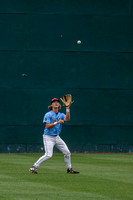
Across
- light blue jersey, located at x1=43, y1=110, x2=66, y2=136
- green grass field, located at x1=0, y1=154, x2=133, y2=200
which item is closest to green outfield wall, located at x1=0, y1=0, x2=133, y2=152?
green grass field, located at x1=0, y1=154, x2=133, y2=200

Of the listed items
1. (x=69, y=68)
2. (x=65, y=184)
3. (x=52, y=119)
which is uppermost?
(x=69, y=68)

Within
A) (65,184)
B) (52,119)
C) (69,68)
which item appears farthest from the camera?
(69,68)

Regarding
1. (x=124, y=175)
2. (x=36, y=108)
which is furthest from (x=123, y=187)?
(x=36, y=108)

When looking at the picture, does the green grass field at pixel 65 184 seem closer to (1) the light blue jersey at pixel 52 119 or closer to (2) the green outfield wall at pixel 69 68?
(1) the light blue jersey at pixel 52 119

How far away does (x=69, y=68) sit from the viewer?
28.4 m

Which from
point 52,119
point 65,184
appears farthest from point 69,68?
point 65,184

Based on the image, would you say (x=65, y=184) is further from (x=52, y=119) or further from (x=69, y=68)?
(x=69, y=68)

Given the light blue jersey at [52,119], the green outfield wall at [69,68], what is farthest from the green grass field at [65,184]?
the green outfield wall at [69,68]

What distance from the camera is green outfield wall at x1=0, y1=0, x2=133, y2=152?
92.0 ft

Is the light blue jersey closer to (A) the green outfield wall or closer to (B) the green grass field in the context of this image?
(B) the green grass field

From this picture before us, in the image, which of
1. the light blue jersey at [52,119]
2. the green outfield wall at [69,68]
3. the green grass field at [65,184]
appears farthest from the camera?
the green outfield wall at [69,68]

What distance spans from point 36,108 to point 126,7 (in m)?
6.33

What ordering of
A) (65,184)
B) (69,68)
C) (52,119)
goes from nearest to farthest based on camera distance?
1. (65,184)
2. (52,119)
3. (69,68)

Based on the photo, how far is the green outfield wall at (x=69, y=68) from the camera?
28.0 meters
